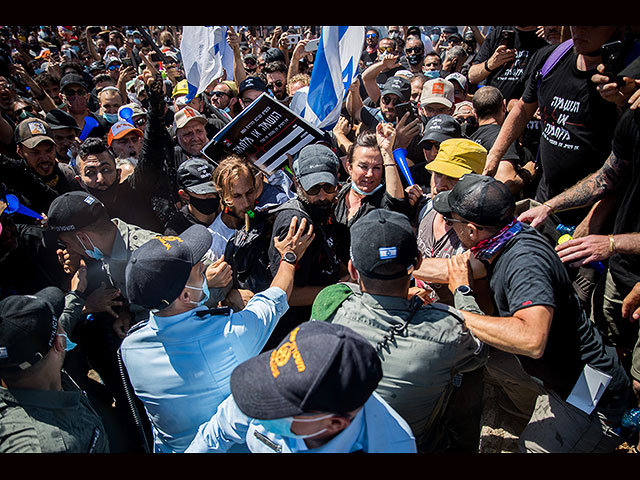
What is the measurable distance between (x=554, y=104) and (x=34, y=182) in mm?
4826

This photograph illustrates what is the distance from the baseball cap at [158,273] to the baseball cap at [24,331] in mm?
489

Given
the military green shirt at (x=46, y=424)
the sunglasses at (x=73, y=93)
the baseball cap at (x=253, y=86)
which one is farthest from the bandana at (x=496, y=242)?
the sunglasses at (x=73, y=93)

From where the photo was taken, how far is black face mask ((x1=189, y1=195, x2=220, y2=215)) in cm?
364

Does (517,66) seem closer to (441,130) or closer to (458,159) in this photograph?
(441,130)

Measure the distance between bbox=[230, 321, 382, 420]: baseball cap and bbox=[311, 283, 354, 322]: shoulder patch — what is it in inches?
24.9

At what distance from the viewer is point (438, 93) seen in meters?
4.78

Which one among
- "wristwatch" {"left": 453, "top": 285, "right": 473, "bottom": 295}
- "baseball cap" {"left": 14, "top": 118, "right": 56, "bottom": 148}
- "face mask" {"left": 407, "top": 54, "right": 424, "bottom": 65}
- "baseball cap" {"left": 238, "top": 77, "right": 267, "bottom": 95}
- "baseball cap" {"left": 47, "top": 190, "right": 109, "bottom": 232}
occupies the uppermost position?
Answer: "face mask" {"left": 407, "top": 54, "right": 424, "bottom": 65}

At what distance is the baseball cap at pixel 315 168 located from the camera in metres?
2.93

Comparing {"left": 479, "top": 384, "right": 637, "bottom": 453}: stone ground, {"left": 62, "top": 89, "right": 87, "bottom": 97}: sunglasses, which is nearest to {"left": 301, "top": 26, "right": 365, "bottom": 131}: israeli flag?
{"left": 479, "top": 384, "right": 637, "bottom": 453}: stone ground

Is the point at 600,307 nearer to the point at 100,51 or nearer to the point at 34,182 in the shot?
the point at 34,182

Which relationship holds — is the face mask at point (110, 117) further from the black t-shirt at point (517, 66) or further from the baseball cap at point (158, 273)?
the black t-shirt at point (517, 66)

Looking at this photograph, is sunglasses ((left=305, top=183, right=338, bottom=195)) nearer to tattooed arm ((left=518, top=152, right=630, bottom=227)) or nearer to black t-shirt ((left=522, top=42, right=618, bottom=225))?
tattooed arm ((left=518, top=152, right=630, bottom=227))

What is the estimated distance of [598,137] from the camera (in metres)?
3.09

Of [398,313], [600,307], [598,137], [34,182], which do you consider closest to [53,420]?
[398,313]
